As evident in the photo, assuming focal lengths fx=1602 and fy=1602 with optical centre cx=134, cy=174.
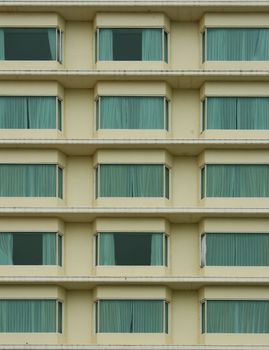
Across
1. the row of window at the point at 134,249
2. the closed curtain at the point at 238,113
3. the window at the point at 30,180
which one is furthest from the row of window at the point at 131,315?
the closed curtain at the point at 238,113

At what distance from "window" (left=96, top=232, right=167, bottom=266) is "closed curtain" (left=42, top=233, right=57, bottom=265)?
66.9 inches

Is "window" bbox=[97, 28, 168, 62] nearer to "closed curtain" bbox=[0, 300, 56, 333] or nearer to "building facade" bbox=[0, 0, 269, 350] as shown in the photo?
"building facade" bbox=[0, 0, 269, 350]

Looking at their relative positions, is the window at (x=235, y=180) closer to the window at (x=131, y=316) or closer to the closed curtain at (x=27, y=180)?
the window at (x=131, y=316)

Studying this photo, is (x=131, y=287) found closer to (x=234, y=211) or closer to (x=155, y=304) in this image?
(x=155, y=304)

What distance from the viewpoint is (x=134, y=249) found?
2441 inches

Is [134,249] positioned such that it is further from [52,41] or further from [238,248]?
[52,41]

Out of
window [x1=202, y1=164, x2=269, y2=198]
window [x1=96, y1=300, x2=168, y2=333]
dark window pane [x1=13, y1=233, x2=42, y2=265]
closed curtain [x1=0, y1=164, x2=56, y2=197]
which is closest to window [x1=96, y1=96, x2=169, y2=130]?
window [x1=202, y1=164, x2=269, y2=198]

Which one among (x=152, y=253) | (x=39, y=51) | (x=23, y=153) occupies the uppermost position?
(x=39, y=51)

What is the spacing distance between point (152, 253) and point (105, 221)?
2.20 meters

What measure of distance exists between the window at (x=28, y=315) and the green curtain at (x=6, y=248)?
1609 millimetres

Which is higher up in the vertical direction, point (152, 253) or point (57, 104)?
point (57, 104)

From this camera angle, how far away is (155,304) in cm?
6141

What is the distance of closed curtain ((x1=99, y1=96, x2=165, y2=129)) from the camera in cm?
6281

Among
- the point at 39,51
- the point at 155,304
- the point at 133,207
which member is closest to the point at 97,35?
the point at 39,51
